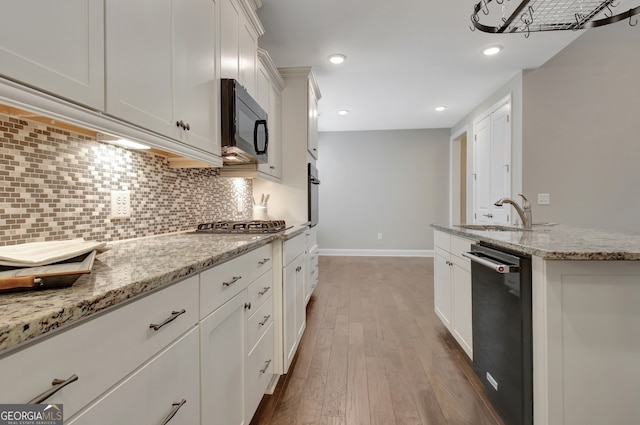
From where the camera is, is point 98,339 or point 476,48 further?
point 476,48

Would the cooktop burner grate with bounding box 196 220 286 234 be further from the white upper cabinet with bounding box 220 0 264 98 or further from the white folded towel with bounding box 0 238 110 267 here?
the white folded towel with bounding box 0 238 110 267

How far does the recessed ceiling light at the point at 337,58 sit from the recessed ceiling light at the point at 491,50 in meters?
1.34

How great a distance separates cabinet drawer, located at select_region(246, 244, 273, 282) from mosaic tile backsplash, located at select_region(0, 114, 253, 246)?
57 cm

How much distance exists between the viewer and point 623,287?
44.1 inches

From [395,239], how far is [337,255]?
3.94 ft

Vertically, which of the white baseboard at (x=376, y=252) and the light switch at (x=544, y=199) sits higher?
the light switch at (x=544, y=199)

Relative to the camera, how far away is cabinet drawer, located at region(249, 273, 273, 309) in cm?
137

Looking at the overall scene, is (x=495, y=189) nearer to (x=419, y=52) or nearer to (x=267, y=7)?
(x=419, y=52)

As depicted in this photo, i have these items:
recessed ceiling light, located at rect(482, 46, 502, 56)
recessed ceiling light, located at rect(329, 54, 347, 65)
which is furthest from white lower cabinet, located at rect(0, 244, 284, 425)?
recessed ceiling light, located at rect(482, 46, 502, 56)

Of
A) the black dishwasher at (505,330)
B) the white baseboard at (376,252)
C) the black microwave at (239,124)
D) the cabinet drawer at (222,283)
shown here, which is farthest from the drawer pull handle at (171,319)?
the white baseboard at (376,252)

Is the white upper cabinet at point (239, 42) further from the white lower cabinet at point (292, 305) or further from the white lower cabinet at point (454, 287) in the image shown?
the white lower cabinet at point (454, 287)

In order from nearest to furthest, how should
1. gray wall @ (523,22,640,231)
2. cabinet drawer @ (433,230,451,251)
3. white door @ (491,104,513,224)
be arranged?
cabinet drawer @ (433,230,451,251) → gray wall @ (523,22,640,231) → white door @ (491,104,513,224)

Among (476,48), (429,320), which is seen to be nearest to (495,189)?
(476,48)

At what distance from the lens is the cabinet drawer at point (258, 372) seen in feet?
4.23
